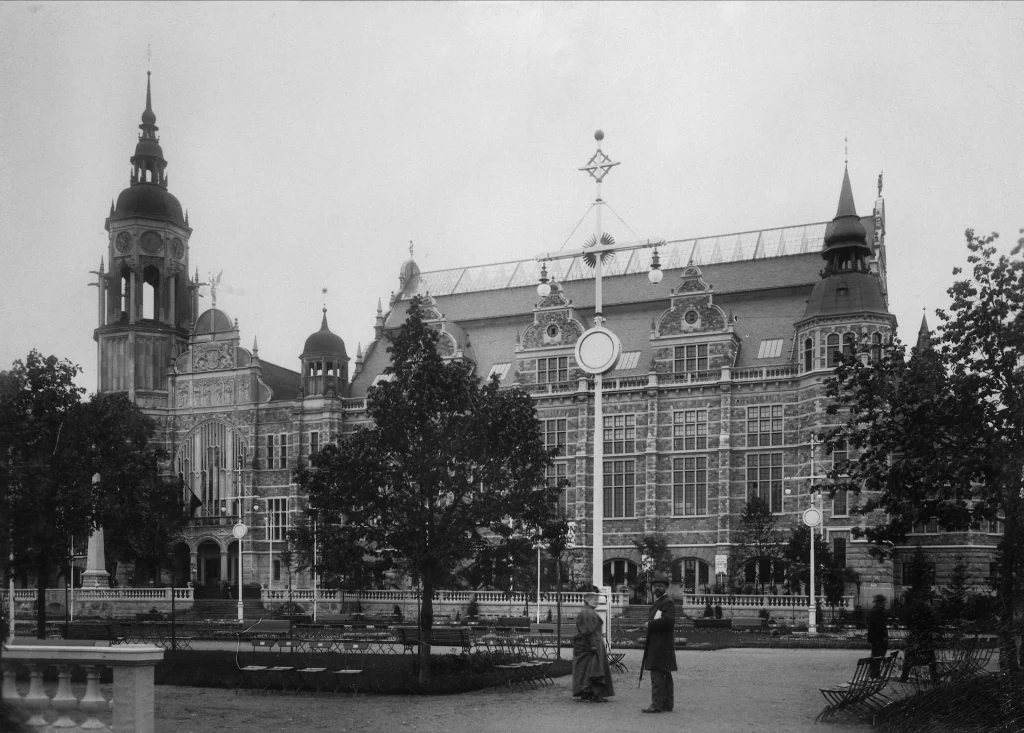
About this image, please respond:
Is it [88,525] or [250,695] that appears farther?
[88,525]

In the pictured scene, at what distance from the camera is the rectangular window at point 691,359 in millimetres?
56938

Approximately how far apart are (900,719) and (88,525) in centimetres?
2801

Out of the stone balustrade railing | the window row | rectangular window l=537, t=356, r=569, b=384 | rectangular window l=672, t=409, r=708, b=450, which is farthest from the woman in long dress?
rectangular window l=537, t=356, r=569, b=384

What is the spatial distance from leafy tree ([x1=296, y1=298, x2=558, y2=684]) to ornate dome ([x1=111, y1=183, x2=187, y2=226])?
4862cm

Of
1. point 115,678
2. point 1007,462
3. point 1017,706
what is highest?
point 1007,462

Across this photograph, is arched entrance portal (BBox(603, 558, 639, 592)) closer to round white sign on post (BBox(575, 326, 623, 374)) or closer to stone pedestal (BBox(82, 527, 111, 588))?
stone pedestal (BBox(82, 527, 111, 588))

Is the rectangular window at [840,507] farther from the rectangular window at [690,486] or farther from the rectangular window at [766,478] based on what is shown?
the rectangular window at [690,486]

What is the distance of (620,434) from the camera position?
A: 58.2 metres

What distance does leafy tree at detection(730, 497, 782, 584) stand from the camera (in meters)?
51.1

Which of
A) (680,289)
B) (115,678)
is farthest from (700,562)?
(115,678)

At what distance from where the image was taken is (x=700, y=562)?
182 ft

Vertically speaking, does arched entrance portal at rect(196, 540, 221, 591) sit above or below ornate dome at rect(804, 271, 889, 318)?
below

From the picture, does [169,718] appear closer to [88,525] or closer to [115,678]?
[115,678]

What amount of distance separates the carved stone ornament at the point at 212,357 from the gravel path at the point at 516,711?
48.3m
